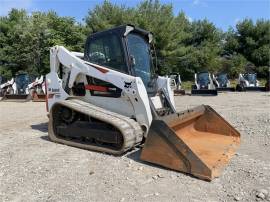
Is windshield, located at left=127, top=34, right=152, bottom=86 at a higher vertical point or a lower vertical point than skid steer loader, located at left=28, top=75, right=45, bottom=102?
higher

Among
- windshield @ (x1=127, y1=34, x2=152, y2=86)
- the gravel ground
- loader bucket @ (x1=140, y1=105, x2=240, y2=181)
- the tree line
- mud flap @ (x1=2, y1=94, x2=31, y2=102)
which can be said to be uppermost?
the tree line

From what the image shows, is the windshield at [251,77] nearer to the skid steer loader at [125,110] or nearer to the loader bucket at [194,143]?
the skid steer loader at [125,110]

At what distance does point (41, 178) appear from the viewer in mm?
4492

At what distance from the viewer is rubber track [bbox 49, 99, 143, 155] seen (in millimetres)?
5172

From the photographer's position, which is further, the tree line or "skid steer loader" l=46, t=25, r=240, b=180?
the tree line

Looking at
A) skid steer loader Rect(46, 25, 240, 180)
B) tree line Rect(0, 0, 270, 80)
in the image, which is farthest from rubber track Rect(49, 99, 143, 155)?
tree line Rect(0, 0, 270, 80)

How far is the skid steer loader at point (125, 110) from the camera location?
4.80 meters

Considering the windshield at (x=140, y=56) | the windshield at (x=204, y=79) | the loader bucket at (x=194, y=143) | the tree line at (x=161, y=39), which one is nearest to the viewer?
the loader bucket at (x=194, y=143)

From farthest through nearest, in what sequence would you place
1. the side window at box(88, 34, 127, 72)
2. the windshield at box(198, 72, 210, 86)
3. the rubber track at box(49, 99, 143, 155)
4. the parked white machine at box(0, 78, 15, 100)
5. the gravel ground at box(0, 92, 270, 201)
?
1. the windshield at box(198, 72, 210, 86)
2. the parked white machine at box(0, 78, 15, 100)
3. the side window at box(88, 34, 127, 72)
4. the rubber track at box(49, 99, 143, 155)
5. the gravel ground at box(0, 92, 270, 201)

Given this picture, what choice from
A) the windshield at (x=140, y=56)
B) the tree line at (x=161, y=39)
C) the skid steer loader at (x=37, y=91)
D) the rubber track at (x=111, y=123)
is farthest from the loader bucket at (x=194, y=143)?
the tree line at (x=161, y=39)

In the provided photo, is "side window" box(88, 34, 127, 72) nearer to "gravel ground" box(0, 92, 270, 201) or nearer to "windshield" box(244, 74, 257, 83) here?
"gravel ground" box(0, 92, 270, 201)

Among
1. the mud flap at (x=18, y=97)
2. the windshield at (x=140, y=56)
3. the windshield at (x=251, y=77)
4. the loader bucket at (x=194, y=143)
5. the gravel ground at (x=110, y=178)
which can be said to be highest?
the windshield at (x=140, y=56)

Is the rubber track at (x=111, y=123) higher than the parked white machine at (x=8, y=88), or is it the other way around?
the parked white machine at (x=8, y=88)

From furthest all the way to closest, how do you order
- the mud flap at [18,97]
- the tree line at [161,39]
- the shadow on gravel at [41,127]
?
1. the tree line at [161,39]
2. the mud flap at [18,97]
3. the shadow on gravel at [41,127]
